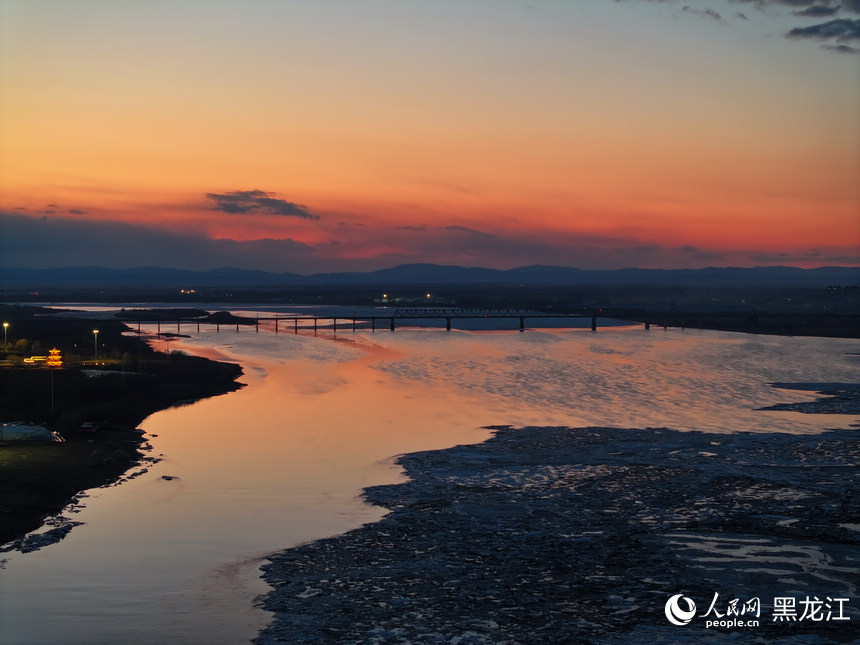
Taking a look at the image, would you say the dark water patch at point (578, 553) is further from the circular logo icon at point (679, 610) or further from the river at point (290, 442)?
the river at point (290, 442)

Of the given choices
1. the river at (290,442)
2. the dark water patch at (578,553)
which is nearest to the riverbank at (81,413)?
the river at (290,442)

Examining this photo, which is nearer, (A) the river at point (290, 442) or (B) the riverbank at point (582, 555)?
(B) the riverbank at point (582, 555)

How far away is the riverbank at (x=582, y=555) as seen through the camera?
1902 centimetres

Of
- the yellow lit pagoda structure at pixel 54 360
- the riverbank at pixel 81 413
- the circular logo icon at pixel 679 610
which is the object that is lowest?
the circular logo icon at pixel 679 610

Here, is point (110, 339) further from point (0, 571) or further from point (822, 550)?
point (822, 550)

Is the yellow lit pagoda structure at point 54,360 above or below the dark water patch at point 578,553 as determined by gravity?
above

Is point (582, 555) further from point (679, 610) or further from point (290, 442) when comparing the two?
point (290, 442)

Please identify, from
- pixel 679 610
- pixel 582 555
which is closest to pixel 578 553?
pixel 582 555

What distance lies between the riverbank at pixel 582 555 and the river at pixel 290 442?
1.87 metres

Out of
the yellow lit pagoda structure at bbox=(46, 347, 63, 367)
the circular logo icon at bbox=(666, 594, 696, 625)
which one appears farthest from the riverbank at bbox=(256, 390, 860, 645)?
the yellow lit pagoda structure at bbox=(46, 347, 63, 367)

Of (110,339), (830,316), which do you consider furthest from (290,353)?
(830,316)

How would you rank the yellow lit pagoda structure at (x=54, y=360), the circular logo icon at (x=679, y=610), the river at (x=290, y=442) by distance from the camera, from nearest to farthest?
the circular logo icon at (x=679, y=610), the river at (x=290, y=442), the yellow lit pagoda structure at (x=54, y=360)

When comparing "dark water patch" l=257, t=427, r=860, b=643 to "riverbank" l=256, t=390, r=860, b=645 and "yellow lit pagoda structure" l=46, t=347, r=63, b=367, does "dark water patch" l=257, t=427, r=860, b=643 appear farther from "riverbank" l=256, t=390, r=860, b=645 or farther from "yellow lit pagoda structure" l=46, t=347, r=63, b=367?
"yellow lit pagoda structure" l=46, t=347, r=63, b=367

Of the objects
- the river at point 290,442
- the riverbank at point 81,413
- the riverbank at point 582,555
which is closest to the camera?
the riverbank at point 582,555
